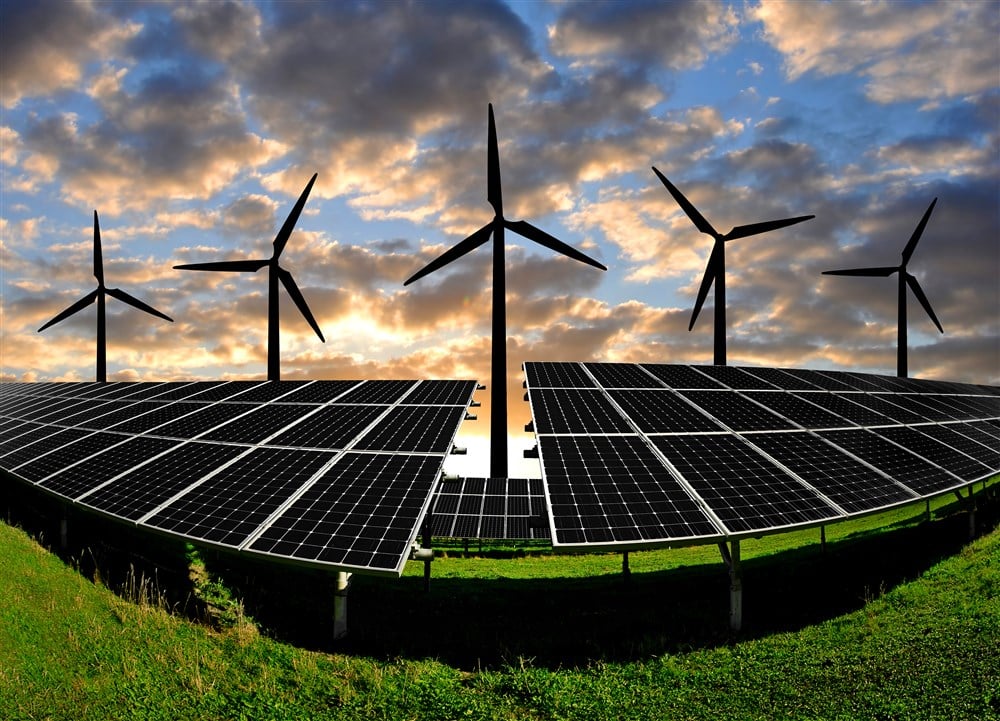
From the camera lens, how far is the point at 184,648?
16500 mm

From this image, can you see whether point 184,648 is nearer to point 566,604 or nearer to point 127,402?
point 566,604

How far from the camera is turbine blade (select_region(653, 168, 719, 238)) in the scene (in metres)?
49.7

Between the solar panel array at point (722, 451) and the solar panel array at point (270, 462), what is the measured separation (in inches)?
180

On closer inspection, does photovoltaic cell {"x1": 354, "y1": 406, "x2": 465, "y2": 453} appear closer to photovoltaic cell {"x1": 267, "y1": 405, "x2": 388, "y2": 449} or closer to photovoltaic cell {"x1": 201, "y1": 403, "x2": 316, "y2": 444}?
photovoltaic cell {"x1": 267, "y1": 405, "x2": 388, "y2": 449}

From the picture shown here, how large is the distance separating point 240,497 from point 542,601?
12488 mm

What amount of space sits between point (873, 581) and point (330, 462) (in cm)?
2242

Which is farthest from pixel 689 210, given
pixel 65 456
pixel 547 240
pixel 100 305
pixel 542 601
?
pixel 100 305

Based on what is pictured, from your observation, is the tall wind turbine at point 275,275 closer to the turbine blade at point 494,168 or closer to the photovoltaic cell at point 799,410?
the turbine blade at point 494,168

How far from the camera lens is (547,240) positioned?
1458 inches

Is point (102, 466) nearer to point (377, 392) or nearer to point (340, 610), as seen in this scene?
point (377, 392)

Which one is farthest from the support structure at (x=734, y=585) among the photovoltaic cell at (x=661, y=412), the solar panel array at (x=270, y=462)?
the solar panel array at (x=270, y=462)

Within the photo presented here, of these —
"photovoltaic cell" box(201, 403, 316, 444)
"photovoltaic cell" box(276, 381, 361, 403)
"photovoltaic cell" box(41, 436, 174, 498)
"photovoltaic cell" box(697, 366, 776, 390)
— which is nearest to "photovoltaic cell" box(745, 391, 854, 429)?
"photovoltaic cell" box(697, 366, 776, 390)

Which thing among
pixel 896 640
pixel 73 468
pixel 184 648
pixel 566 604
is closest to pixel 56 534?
pixel 73 468

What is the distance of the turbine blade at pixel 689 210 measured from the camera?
49.7 metres
